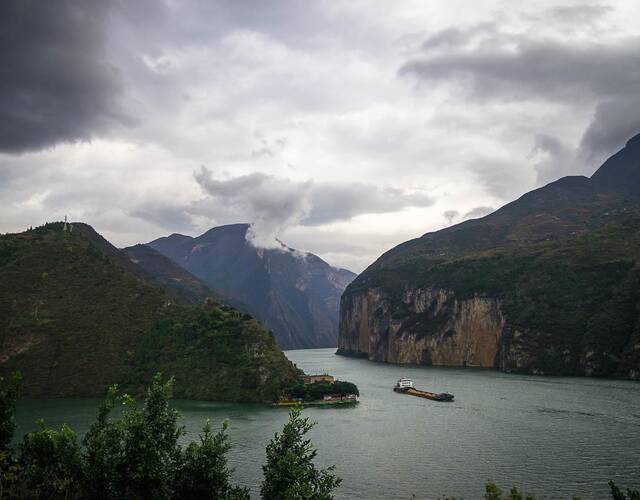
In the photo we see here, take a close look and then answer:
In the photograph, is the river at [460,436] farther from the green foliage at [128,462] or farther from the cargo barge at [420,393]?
the green foliage at [128,462]

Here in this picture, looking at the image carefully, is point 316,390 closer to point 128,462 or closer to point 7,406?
point 7,406

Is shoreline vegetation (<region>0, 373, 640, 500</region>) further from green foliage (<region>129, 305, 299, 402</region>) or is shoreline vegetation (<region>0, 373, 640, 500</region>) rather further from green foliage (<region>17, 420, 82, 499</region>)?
green foliage (<region>129, 305, 299, 402</region>)

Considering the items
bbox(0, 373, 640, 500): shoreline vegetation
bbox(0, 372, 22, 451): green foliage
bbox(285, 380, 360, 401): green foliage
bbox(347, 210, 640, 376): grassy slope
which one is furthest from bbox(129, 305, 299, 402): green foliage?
bbox(0, 373, 640, 500): shoreline vegetation

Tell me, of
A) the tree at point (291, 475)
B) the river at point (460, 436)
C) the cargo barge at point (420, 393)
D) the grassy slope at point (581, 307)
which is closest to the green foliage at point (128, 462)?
the tree at point (291, 475)

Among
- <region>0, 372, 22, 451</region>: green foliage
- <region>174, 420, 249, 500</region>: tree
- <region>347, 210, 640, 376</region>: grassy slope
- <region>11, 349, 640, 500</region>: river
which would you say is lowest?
<region>11, 349, 640, 500</region>: river

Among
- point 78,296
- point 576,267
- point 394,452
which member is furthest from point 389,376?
point 394,452
